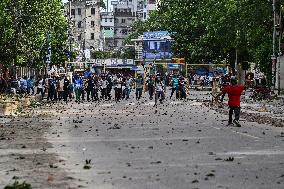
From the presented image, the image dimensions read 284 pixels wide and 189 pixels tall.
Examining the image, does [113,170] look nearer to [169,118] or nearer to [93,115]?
[169,118]

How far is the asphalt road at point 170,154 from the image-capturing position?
1302 cm

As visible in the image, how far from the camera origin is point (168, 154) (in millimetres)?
17469

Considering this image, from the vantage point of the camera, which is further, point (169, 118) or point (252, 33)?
point (252, 33)

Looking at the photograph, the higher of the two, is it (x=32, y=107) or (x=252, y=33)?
(x=252, y=33)

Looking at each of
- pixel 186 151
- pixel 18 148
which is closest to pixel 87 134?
pixel 18 148

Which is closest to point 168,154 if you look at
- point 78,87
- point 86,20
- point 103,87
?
point 78,87

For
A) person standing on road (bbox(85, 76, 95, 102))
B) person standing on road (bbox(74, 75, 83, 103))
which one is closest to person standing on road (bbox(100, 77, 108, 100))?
person standing on road (bbox(85, 76, 95, 102))

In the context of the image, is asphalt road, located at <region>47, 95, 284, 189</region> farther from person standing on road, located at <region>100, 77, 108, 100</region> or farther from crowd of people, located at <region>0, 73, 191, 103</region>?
person standing on road, located at <region>100, 77, 108, 100</region>

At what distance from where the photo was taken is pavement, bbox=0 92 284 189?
12992mm

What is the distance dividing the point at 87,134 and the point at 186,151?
6.61 m

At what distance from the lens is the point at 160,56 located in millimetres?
129625

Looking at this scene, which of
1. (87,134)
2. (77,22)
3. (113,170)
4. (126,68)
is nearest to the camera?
(113,170)

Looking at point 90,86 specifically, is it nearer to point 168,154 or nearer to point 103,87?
point 103,87

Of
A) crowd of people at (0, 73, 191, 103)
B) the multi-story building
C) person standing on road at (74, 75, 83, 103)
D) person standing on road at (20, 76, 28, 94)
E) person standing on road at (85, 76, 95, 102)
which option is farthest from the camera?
the multi-story building
